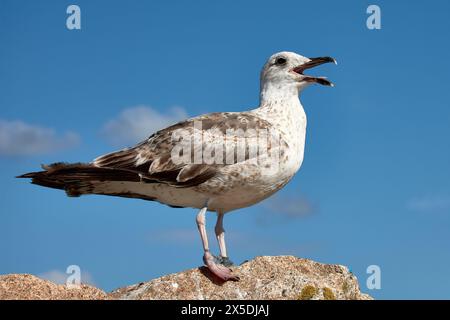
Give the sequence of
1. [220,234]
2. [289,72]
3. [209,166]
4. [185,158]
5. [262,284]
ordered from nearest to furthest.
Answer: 1. [262,284]
2. [209,166]
3. [185,158]
4. [220,234]
5. [289,72]

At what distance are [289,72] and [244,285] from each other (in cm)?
397

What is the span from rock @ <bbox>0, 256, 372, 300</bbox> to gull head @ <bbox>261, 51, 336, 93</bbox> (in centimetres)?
306

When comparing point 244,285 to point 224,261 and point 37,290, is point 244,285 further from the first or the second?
point 37,290

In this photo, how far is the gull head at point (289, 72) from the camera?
1049 cm

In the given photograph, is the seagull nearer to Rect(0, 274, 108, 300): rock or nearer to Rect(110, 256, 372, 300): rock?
Rect(110, 256, 372, 300): rock

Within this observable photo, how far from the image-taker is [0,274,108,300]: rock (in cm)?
908

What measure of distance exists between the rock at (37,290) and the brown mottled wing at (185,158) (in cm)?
204

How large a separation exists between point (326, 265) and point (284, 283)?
5.08ft

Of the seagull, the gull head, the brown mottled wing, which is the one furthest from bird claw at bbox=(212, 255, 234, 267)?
the gull head

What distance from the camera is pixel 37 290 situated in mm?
9273

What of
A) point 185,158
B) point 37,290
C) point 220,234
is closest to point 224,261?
point 220,234

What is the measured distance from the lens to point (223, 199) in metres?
9.34
